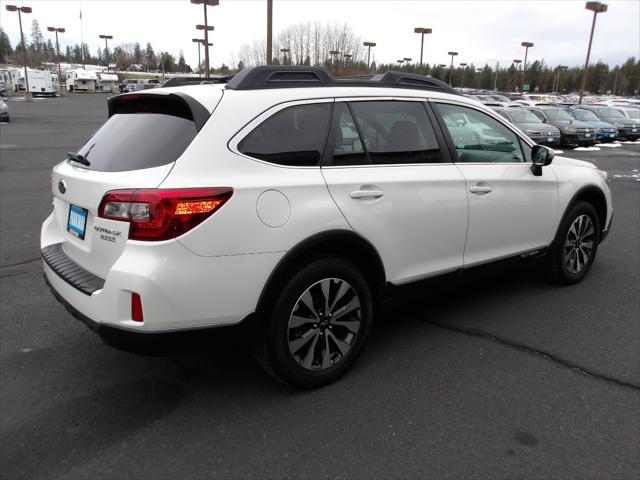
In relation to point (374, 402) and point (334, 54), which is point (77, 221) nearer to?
point (374, 402)

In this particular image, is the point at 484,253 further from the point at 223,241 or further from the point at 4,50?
the point at 4,50

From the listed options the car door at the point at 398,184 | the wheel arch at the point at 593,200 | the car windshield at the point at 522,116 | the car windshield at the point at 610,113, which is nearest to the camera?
the car door at the point at 398,184

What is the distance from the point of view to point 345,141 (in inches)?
123

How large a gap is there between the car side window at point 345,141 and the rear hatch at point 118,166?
811 millimetres

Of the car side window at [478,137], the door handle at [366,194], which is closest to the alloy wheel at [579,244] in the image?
the car side window at [478,137]

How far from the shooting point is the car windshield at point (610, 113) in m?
27.3

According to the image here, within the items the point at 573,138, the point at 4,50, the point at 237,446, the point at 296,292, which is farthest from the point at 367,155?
the point at 4,50

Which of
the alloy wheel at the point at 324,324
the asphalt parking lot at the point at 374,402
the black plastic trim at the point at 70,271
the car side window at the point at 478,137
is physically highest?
the car side window at the point at 478,137

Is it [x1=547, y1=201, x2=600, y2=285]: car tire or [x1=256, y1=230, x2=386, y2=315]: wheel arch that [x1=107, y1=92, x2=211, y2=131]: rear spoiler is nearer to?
[x1=256, y1=230, x2=386, y2=315]: wheel arch

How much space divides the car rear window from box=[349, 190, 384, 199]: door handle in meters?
0.96

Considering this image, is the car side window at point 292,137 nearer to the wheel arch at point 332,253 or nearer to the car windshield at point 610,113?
the wheel arch at point 332,253

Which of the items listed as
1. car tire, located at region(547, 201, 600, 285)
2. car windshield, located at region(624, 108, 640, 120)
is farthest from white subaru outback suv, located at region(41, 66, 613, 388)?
car windshield, located at region(624, 108, 640, 120)

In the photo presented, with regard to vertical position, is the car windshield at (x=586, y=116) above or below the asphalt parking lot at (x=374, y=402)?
above

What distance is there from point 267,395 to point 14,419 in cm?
136
